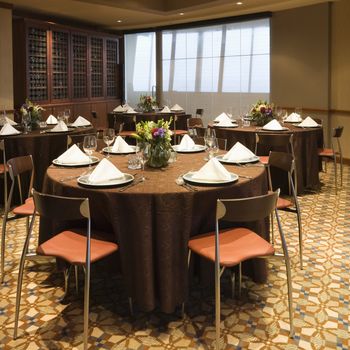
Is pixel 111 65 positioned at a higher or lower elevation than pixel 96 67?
higher

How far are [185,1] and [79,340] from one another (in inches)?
278

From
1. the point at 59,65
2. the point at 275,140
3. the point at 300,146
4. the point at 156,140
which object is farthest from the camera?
the point at 59,65

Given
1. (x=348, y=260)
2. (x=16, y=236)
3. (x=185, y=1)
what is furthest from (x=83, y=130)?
(x=185, y=1)

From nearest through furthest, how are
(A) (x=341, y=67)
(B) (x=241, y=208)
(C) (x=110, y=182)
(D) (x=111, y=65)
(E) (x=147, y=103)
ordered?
(B) (x=241, y=208)
(C) (x=110, y=182)
(A) (x=341, y=67)
(E) (x=147, y=103)
(D) (x=111, y=65)

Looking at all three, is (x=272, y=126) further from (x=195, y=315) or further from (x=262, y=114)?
(x=195, y=315)

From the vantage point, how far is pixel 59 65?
902 centimetres

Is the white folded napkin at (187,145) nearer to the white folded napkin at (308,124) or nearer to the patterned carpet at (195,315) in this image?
the patterned carpet at (195,315)

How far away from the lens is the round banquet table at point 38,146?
493cm

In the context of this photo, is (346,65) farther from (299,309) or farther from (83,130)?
(299,309)

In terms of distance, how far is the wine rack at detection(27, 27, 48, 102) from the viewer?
8.37 meters

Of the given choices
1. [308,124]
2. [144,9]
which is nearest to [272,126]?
[308,124]

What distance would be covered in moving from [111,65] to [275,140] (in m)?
6.42

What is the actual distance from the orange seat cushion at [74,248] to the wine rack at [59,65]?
678 centimetres

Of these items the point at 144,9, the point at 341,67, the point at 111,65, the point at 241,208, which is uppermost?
the point at 144,9
